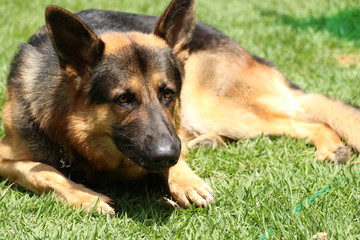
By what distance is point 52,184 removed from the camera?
4113 mm

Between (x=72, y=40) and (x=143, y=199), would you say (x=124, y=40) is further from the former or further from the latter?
(x=143, y=199)

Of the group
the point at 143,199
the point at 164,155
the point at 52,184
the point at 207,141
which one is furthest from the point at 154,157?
the point at 207,141

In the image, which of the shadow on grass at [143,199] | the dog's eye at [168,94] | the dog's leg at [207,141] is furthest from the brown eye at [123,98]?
the dog's leg at [207,141]

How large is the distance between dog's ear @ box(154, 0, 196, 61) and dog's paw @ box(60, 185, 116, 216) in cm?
155

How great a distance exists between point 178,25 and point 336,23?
626 cm

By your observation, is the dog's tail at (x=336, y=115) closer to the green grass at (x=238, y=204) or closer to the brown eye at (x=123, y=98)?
the green grass at (x=238, y=204)

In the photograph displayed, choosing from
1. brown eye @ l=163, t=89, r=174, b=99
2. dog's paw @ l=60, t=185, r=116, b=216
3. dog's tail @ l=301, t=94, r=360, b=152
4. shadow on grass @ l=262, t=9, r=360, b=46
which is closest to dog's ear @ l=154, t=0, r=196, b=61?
brown eye @ l=163, t=89, r=174, b=99

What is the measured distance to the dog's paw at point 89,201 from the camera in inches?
152

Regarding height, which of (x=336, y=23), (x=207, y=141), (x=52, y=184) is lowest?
(x=336, y=23)

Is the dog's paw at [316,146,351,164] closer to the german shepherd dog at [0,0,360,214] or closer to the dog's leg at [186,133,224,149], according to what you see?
the german shepherd dog at [0,0,360,214]

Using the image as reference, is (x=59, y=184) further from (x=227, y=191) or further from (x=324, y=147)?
(x=324, y=147)

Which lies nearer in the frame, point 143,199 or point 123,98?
point 123,98

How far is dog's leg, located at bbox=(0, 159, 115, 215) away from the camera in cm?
393

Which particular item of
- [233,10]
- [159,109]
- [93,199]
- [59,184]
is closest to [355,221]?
[159,109]
